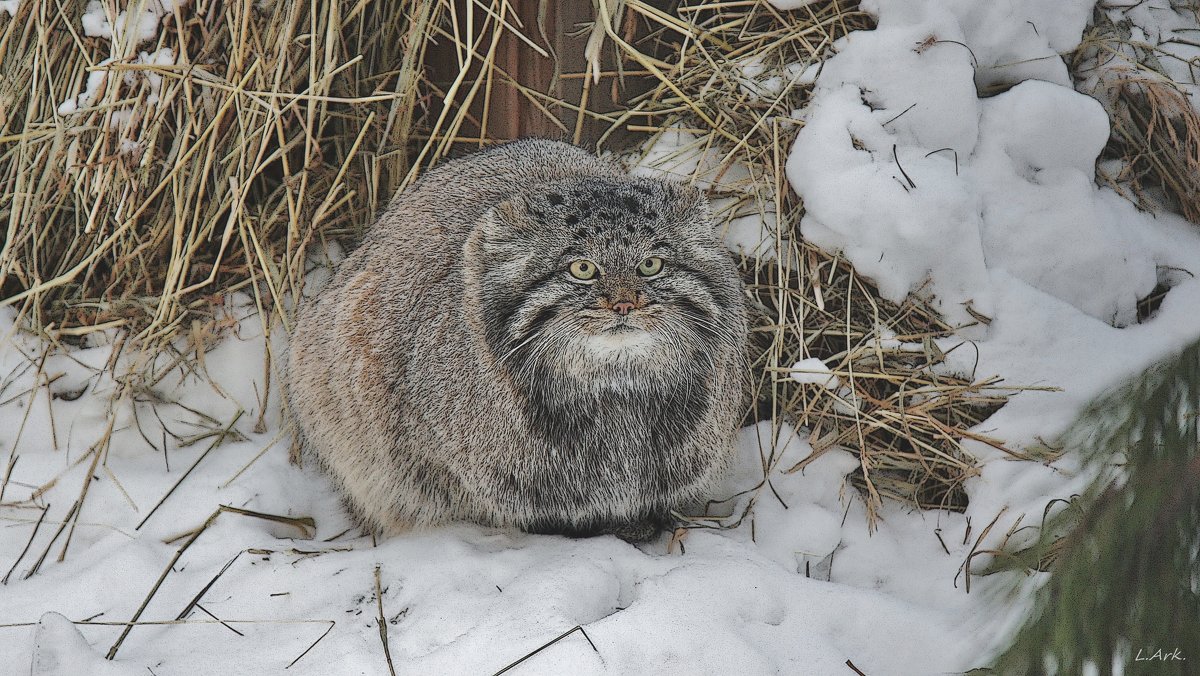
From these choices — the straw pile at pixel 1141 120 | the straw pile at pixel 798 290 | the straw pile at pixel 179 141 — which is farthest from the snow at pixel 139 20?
the straw pile at pixel 1141 120

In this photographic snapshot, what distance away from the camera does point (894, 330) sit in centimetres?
329

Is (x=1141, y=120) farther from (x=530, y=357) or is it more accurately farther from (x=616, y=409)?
(x=530, y=357)

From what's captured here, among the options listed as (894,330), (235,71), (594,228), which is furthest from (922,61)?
(235,71)

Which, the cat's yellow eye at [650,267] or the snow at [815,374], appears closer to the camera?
the cat's yellow eye at [650,267]

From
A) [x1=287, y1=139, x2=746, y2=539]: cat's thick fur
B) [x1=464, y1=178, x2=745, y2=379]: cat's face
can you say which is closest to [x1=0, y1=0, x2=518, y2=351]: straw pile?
[x1=287, y1=139, x2=746, y2=539]: cat's thick fur

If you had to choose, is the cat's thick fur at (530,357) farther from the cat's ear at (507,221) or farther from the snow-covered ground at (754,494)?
the snow-covered ground at (754,494)

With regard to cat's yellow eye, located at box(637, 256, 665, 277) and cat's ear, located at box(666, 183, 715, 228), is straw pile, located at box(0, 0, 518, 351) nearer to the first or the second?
cat's ear, located at box(666, 183, 715, 228)

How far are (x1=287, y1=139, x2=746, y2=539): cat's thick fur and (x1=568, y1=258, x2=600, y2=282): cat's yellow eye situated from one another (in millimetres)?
17

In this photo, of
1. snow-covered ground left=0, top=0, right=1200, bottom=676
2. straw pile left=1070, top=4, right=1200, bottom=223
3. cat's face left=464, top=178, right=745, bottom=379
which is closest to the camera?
snow-covered ground left=0, top=0, right=1200, bottom=676

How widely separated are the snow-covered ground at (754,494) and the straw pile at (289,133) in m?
0.15

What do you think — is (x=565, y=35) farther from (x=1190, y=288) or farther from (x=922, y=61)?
(x=1190, y=288)

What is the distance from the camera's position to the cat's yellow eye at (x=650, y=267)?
2.78m

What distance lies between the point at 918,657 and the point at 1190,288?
1673 mm

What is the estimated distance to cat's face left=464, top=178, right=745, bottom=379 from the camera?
2721 millimetres
